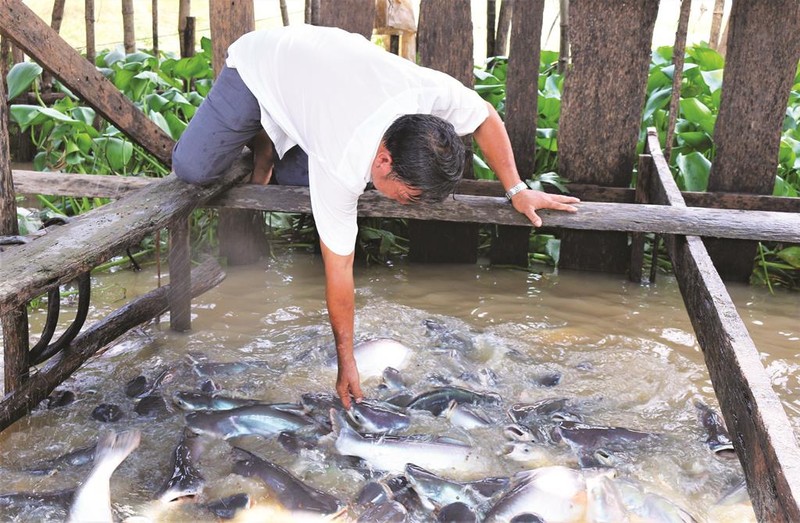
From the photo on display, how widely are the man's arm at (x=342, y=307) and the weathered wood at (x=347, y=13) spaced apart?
2.27 m

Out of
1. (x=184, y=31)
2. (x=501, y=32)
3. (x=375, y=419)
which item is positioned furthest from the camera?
(x=184, y=31)

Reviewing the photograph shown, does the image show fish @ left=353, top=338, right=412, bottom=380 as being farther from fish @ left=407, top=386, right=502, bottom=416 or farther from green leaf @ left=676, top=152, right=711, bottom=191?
green leaf @ left=676, top=152, right=711, bottom=191

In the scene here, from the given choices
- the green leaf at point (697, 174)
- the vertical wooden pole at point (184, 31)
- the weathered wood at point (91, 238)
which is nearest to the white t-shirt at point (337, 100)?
the weathered wood at point (91, 238)

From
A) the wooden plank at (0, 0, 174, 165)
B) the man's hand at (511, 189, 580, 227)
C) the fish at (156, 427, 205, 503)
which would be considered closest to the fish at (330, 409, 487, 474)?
the fish at (156, 427, 205, 503)

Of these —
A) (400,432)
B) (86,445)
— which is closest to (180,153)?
(86,445)

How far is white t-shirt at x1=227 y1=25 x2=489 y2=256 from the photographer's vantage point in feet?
8.79

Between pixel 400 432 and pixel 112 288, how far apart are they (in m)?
2.35

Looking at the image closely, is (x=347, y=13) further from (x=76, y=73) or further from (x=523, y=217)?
(x=523, y=217)

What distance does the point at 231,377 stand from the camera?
3527mm

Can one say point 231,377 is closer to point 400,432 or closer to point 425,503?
point 400,432

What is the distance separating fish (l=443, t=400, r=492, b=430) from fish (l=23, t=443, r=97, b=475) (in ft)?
4.58

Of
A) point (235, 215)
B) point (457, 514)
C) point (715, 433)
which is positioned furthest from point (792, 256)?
point (235, 215)

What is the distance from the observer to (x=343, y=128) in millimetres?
2691

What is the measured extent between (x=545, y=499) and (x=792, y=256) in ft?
9.78
